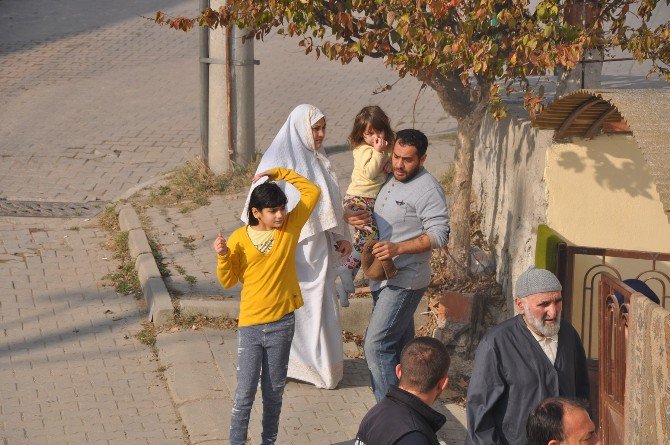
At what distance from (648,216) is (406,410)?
163 inches

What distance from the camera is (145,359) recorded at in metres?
7.58

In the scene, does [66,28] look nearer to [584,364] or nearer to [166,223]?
[166,223]

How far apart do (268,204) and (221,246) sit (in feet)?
1.08

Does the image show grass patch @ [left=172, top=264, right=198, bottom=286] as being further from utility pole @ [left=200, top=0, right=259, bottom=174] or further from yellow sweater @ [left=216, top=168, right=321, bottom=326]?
yellow sweater @ [left=216, top=168, right=321, bottom=326]

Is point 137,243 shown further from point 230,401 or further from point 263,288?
point 263,288

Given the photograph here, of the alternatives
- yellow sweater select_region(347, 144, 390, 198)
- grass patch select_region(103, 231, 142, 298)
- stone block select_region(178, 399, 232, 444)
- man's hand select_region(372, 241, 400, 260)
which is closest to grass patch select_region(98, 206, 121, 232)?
grass patch select_region(103, 231, 142, 298)

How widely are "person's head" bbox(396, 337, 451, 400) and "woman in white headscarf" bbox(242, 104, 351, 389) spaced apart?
1.94 metres

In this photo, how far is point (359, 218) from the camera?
21.3 ft

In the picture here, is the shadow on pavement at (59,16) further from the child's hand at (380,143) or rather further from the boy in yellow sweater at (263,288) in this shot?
the boy in yellow sweater at (263,288)

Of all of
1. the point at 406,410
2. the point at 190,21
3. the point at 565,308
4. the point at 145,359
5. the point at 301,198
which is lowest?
the point at 145,359

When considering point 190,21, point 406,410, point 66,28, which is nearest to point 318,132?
point 190,21

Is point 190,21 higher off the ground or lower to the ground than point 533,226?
higher

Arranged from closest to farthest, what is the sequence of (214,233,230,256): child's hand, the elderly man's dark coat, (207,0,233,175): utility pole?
1. the elderly man's dark coat
2. (214,233,230,256): child's hand
3. (207,0,233,175): utility pole

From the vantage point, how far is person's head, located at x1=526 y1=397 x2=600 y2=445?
12.1 ft
